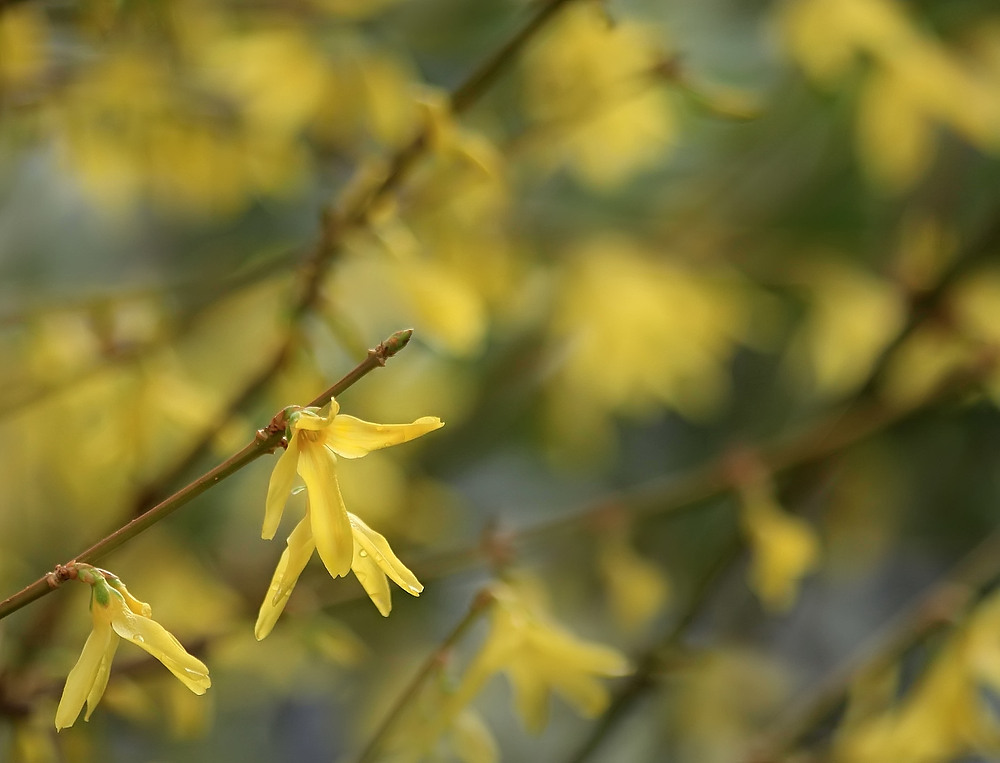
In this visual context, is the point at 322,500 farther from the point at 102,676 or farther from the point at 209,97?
the point at 209,97

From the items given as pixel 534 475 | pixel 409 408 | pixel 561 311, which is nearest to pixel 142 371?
pixel 409 408

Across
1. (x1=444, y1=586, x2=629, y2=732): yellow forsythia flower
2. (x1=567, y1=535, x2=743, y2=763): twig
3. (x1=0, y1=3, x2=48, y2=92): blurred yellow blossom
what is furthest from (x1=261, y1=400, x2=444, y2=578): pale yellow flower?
(x1=0, y1=3, x2=48, y2=92): blurred yellow blossom

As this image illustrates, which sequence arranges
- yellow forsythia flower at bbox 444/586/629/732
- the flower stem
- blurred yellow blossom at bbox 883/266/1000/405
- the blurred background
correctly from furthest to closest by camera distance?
blurred yellow blossom at bbox 883/266/1000/405
the blurred background
yellow forsythia flower at bbox 444/586/629/732
the flower stem

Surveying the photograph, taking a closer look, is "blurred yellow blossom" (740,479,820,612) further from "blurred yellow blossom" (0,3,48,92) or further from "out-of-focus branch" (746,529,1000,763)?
"blurred yellow blossom" (0,3,48,92)

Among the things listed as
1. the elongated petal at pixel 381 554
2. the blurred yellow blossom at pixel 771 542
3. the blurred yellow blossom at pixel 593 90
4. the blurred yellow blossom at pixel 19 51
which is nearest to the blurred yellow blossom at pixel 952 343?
the blurred yellow blossom at pixel 771 542

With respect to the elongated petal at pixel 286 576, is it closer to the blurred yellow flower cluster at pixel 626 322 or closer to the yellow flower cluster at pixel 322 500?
the yellow flower cluster at pixel 322 500

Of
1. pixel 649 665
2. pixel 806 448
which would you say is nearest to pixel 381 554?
pixel 649 665
